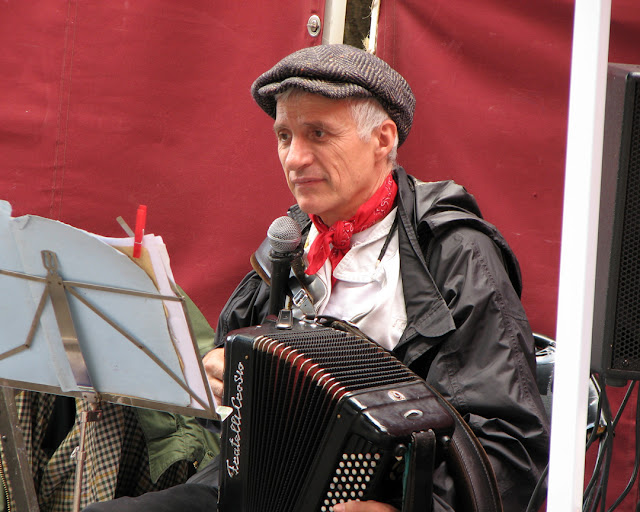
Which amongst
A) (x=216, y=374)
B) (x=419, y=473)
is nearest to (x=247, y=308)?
(x=216, y=374)

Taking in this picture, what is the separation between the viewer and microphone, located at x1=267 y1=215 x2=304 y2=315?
74.5 inches

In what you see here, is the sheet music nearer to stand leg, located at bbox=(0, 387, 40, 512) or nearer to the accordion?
the accordion

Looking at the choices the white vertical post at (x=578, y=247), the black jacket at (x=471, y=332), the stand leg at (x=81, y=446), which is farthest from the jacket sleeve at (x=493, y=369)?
the stand leg at (x=81, y=446)

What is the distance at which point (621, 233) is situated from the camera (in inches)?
47.2

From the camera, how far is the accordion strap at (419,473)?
1370mm

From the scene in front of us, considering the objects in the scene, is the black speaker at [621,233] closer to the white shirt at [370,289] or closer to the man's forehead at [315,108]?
the white shirt at [370,289]

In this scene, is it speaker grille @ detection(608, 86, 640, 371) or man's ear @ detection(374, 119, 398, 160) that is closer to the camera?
speaker grille @ detection(608, 86, 640, 371)

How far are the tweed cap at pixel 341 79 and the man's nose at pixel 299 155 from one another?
5.9 inches

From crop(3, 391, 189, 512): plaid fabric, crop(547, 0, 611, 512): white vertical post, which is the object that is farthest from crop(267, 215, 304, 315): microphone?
crop(547, 0, 611, 512): white vertical post

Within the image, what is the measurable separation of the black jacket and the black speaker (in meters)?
0.45

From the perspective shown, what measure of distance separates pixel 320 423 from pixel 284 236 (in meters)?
0.56

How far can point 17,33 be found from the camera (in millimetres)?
2711

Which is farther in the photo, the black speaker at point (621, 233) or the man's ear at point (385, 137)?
the man's ear at point (385, 137)

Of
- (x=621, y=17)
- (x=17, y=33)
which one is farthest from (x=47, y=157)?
(x=621, y=17)
